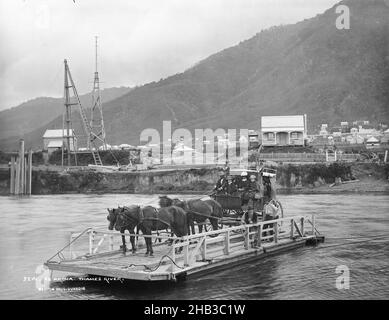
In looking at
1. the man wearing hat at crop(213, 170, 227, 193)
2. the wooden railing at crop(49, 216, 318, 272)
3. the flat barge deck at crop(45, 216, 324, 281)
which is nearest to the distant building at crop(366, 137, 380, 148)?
the wooden railing at crop(49, 216, 318, 272)

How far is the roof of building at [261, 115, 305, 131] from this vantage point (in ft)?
196

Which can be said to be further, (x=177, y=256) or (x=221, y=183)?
(x=221, y=183)

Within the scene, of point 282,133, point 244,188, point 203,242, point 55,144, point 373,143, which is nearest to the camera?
point 203,242

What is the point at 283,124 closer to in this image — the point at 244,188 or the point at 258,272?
the point at 244,188

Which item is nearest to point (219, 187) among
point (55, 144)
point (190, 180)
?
point (190, 180)

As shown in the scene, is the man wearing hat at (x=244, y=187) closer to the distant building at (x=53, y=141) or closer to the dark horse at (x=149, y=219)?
the dark horse at (x=149, y=219)

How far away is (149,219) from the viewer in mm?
14094

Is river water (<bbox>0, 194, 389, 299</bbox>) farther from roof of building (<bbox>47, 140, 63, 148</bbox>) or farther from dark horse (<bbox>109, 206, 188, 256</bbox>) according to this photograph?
roof of building (<bbox>47, 140, 63, 148</bbox>)

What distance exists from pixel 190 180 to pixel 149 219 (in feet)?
123

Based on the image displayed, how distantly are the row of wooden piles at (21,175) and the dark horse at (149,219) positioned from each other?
3967cm

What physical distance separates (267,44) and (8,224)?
114 meters
